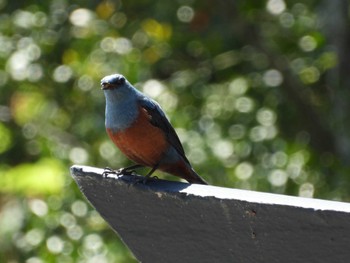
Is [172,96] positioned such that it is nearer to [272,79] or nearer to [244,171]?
[244,171]

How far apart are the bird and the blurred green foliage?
65.9 inches

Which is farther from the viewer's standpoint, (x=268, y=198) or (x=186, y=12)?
(x=186, y=12)

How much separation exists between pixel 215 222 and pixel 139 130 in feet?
5.24

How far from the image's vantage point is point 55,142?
19.1ft

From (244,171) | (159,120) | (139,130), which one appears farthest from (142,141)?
(244,171)

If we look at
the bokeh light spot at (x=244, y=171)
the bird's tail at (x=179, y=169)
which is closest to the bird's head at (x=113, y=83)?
the bird's tail at (x=179, y=169)

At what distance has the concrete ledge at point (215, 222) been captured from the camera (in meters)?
1.67

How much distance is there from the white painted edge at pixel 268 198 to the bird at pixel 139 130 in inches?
55.9

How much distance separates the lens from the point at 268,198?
174 cm

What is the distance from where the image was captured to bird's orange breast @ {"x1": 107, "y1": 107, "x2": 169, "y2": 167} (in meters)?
3.33

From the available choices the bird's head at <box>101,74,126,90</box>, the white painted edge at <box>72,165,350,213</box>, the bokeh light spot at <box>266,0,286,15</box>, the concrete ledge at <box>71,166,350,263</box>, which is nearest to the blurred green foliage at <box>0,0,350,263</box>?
the bokeh light spot at <box>266,0,286,15</box>

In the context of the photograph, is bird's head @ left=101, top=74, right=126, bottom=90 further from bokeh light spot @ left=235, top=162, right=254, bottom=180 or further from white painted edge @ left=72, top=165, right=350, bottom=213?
bokeh light spot @ left=235, top=162, right=254, bottom=180

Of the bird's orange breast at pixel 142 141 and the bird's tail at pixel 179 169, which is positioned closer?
the bird's orange breast at pixel 142 141

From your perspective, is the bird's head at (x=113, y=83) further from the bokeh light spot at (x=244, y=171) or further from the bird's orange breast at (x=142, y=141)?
the bokeh light spot at (x=244, y=171)
